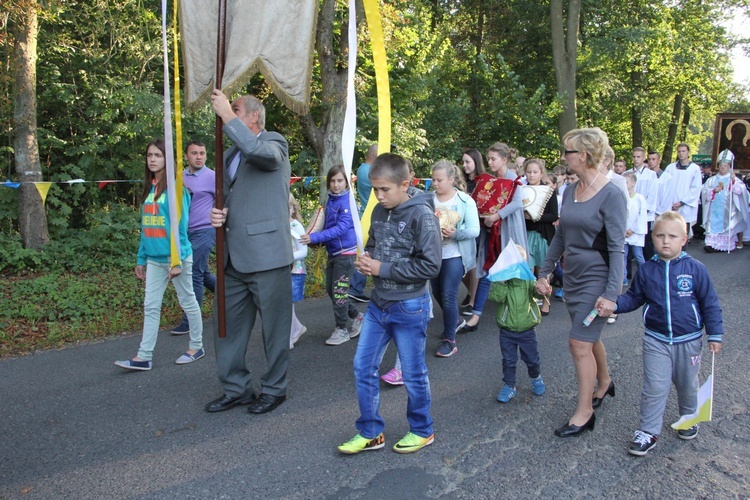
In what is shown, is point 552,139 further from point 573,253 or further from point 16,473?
point 16,473

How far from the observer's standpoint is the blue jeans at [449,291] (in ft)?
18.7

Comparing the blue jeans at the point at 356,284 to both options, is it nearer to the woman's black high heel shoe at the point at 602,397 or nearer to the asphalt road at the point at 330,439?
the asphalt road at the point at 330,439

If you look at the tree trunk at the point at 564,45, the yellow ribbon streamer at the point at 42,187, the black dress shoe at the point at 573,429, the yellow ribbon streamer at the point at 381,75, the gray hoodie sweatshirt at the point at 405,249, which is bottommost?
the black dress shoe at the point at 573,429

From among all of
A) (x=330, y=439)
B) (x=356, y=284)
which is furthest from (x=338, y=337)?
(x=330, y=439)

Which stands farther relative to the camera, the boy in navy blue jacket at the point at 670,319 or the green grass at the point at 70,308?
the green grass at the point at 70,308

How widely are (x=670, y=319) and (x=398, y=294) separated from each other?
64.6 inches

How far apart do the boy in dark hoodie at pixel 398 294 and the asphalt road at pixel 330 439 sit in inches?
7.2

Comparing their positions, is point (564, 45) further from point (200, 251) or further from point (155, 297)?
point (155, 297)

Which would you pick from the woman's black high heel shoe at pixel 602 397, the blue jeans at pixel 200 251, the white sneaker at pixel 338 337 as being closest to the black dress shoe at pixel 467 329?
the white sneaker at pixel 338 337

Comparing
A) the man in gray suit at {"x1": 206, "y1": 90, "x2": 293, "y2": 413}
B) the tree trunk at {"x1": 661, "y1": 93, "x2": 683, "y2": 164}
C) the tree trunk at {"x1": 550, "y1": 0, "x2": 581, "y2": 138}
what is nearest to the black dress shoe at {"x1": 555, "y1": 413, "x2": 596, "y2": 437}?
the man in gray suit at {"x1": 206, "y1": 90, "x2": 293, "y2": 413}

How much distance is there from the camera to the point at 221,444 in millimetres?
3955

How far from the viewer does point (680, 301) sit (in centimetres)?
379

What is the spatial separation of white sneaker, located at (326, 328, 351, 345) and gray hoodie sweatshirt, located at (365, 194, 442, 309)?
93.5 inches

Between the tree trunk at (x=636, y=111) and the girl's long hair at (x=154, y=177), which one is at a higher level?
the tree trunk at (x=636, y=111)
